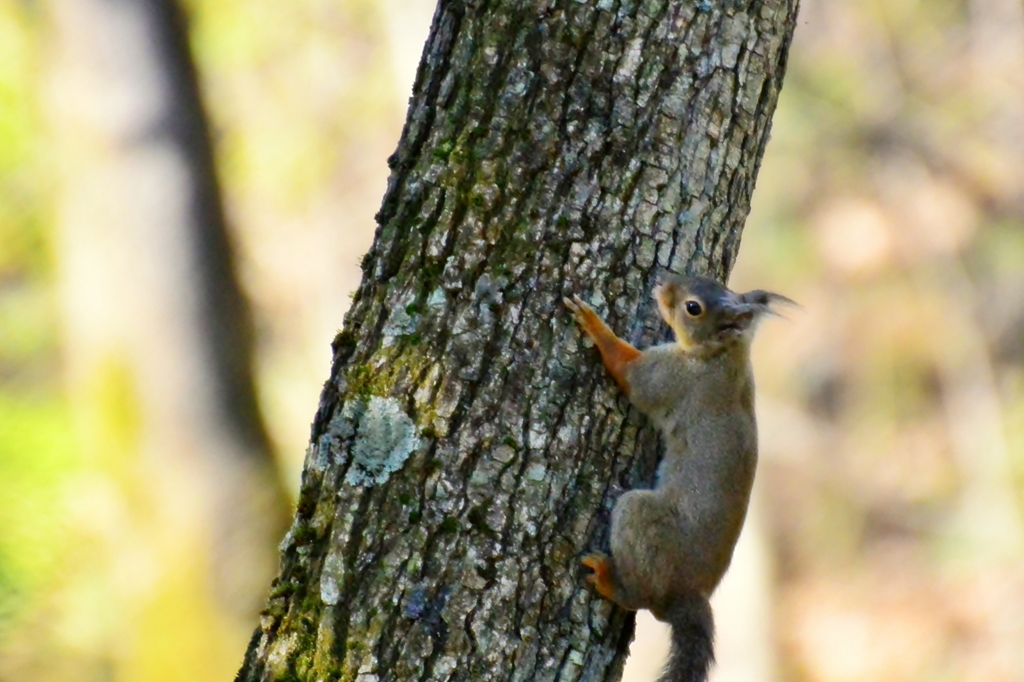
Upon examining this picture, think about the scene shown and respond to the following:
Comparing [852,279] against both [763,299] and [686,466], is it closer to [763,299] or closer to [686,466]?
[763,299]

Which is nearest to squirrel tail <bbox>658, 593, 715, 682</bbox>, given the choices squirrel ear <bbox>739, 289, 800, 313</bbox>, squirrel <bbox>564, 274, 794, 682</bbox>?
squirrel <bbox>564, 274, 794, 682</bbox>

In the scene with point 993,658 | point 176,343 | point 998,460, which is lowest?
point 176,343

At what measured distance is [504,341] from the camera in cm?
265

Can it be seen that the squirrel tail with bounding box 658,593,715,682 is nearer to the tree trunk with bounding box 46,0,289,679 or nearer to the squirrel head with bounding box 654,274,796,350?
the squirrel head with bounding box 654,274,796,350

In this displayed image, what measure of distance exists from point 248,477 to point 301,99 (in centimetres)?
875

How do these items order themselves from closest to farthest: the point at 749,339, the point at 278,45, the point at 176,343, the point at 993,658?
the point at 749,339
the point at 176,343
the point at 993,658
the point at 278,45

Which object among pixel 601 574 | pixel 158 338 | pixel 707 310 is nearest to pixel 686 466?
pixel 707 310

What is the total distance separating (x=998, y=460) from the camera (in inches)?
485

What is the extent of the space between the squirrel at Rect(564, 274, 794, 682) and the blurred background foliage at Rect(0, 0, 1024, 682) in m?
7.15

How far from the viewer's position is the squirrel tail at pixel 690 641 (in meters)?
3.06

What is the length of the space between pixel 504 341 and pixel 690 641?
3.29ft

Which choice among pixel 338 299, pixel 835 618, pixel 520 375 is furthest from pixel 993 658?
pixel 520 375

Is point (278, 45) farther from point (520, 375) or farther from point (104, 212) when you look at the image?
point (520, 375)

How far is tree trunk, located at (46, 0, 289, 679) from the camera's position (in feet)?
15.9
